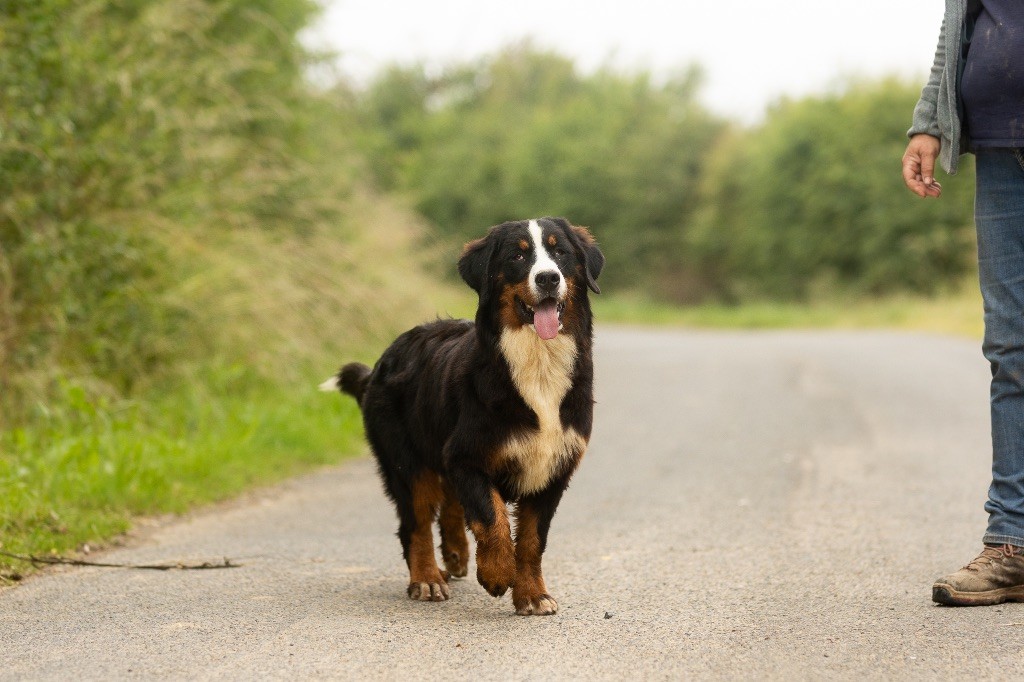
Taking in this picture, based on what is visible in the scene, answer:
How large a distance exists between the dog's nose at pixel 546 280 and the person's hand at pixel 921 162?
4.57ft

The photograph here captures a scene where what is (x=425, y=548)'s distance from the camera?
182 inches

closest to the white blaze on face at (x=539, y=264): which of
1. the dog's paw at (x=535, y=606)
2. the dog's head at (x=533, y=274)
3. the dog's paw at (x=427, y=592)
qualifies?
the dog's head at (x=533, y=274)

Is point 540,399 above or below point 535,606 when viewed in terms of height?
above

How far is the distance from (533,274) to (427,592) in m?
1.26

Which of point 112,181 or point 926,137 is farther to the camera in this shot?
point 112,181

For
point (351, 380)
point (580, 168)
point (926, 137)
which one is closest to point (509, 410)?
point (351, 380)

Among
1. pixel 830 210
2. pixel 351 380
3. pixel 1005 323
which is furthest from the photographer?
pixel 830 210

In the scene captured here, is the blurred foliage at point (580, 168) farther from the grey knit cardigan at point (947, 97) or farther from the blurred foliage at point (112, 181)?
the grey knit cardigan at point (947, 97)

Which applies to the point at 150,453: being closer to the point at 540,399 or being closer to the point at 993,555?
the point at 540,399

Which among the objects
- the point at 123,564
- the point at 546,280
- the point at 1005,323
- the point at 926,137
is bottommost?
the point at 123,564

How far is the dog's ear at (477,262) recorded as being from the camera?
4500mm

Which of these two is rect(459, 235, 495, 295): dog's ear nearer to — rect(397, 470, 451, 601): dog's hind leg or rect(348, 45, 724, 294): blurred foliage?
rect(397, 470, 451, 601): dog's hind leg

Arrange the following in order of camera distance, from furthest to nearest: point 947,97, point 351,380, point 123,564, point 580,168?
point 580,168
point 351,380
point 123,564
point 947,97

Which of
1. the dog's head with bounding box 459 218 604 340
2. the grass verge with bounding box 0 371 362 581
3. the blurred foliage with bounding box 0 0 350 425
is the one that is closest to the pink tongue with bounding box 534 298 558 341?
the dog's head with bounding box 459 218 604 340
